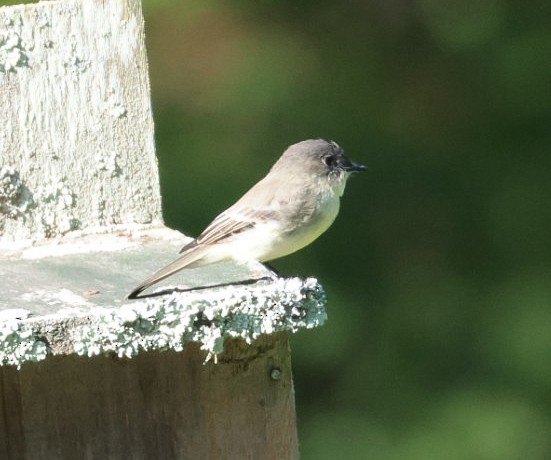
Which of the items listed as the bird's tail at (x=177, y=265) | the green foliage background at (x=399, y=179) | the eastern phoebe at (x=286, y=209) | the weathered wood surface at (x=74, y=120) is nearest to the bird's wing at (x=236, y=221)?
the eastern phoebe at (x=286, y=209)

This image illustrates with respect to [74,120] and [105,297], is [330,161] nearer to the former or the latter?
[74,120]

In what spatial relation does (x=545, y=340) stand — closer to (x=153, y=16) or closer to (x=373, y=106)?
(x=373, y=106)

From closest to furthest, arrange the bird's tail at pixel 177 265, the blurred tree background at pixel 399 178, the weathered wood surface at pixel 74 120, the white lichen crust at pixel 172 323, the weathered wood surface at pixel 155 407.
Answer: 1. the white lichen crust at pixel 172 323
2. the bird's tail at pixel 177 265
3. the weathered wood surface at pixel 155 407
4. the weathered wood surface at pixel 74 120
5. the blurred tree background at pixel 399 178

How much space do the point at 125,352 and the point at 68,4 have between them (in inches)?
51.9

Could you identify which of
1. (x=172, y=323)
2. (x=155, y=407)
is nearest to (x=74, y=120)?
(x=155, y=407)

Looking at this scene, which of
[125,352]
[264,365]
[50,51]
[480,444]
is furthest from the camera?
[480,444]

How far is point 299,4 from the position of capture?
22.2ft

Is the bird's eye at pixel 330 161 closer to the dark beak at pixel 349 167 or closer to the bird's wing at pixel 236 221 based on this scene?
the dark beak at pixel 349 167

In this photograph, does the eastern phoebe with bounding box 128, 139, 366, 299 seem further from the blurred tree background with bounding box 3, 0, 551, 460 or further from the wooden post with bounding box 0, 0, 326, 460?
the blurred tree background with bounding box 3, 0, 551, 460

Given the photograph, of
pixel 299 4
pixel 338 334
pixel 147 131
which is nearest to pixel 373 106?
pixel 299 4

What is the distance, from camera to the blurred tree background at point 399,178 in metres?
6.40

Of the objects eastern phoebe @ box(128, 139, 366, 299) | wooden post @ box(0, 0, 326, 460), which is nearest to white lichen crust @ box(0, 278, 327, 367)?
wooden post @ box(0, 0, 326, 460)

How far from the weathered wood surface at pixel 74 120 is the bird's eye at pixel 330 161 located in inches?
37.7

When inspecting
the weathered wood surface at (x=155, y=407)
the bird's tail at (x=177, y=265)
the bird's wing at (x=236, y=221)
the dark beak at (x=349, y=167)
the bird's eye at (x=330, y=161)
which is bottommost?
the weathered wood surface at (x=155, y=407)
